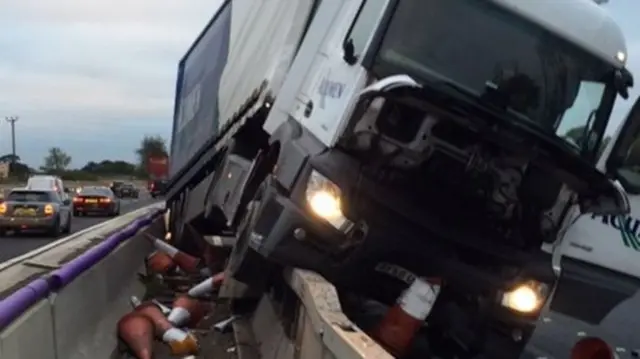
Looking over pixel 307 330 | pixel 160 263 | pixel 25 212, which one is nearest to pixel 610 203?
pixel 307 330

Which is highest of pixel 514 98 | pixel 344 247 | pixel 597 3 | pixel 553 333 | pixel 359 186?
pixel 597 3

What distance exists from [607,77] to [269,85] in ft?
11.6

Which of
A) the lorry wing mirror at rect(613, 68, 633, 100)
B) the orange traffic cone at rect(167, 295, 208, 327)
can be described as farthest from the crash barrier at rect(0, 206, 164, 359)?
the lorry wing mirror at rect(613, 68, 633, 100)

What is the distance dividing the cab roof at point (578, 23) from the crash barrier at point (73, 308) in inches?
144

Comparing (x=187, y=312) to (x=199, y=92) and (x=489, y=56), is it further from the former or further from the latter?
(x=199, y=92)

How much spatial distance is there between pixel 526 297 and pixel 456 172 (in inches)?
46.4

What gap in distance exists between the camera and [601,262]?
920 centimetres

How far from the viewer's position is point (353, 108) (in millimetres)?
6945

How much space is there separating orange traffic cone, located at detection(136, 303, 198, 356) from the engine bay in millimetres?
2110

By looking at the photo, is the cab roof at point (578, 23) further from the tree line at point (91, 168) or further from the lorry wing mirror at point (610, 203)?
the tree line at point (91, 168)

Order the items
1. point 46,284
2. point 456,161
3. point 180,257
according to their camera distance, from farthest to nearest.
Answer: point 180,257
point 456,161
point 46,284

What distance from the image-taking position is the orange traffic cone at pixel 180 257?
1302 centimetres

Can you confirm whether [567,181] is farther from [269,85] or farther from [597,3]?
[269,85]

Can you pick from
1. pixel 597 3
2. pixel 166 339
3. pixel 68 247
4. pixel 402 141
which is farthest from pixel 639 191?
pixel 68 247
